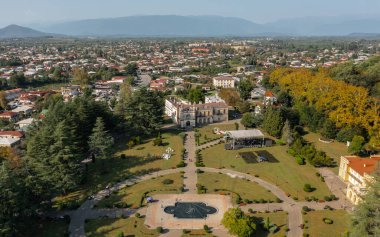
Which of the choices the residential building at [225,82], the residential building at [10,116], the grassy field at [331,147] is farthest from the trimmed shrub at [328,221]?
the residential building at [225,82]

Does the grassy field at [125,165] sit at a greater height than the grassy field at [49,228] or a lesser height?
greater

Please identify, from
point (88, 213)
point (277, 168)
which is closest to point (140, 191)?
point (88, 213)

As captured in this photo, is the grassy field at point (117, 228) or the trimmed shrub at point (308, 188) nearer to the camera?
the grassy field at point (117, 228)

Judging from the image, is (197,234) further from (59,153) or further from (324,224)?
(59,153)

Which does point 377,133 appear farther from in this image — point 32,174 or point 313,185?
point 32,174

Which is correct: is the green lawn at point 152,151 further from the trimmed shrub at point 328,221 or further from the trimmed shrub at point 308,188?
the trimmed shrub at point 328,221

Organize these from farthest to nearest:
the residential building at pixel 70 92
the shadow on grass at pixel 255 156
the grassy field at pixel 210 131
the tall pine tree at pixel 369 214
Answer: the residential building at pixel 70 92 < the grassy field at pixel 210 131 < the shadow on grass at pixel 255 156 < the tall pine tree at pixel 369 214

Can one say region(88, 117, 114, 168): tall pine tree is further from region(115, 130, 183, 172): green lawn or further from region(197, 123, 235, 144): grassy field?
region(197, 123, 235, 144): grassy field
